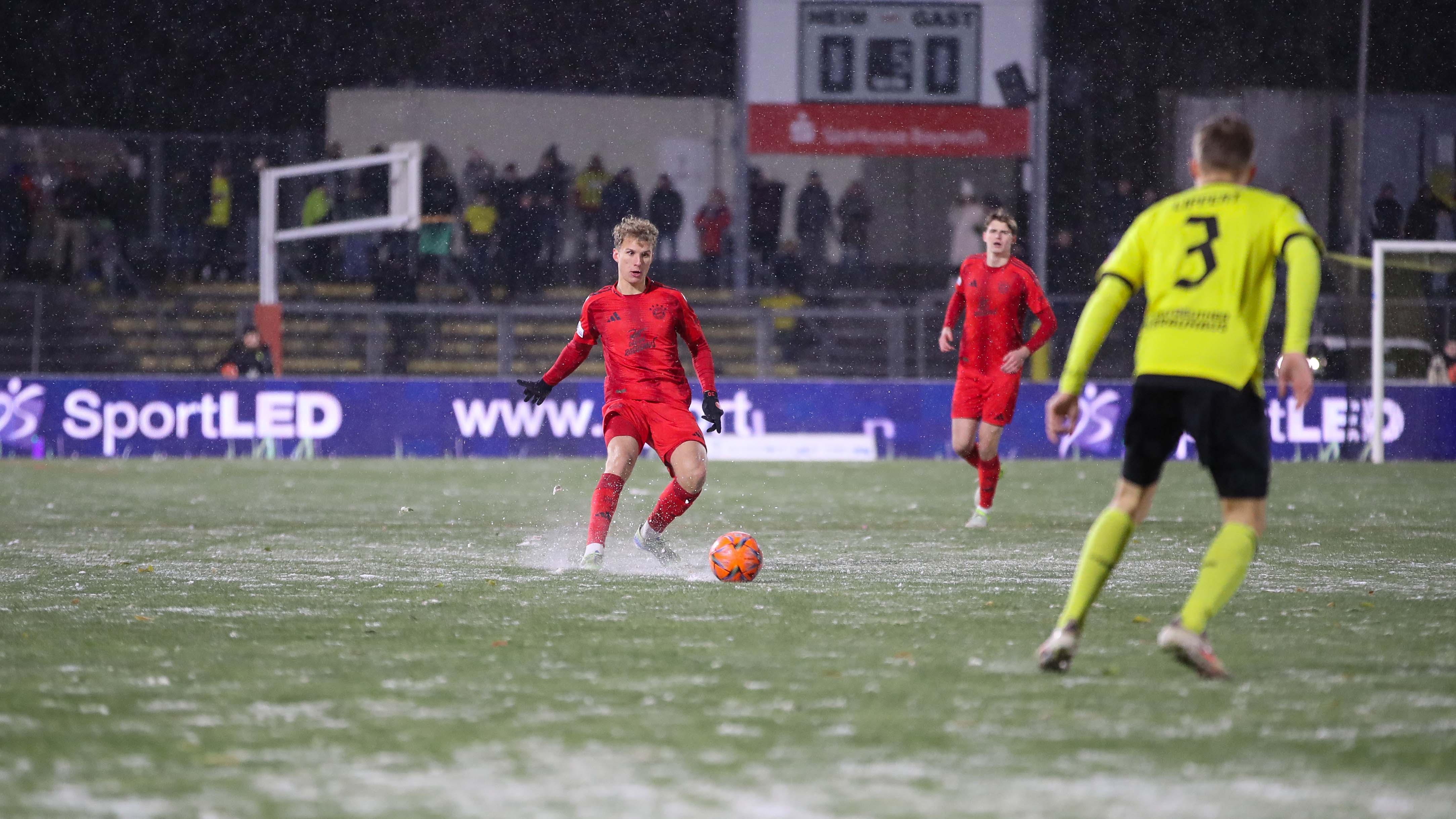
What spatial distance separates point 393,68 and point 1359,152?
51.0 ft

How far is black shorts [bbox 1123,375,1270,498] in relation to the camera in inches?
188

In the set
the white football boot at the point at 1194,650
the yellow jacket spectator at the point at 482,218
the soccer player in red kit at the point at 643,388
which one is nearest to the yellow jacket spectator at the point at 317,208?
the yellow jacket spectator at the point at 482,218

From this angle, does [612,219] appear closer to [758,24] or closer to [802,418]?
[758,24]

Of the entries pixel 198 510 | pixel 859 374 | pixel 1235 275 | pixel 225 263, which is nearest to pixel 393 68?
pixel 225 263

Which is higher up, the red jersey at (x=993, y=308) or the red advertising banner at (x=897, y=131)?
the red advertising banner at (x=897, y=131)

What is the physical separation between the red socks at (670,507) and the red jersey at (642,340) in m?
0.42

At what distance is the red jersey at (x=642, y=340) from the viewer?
26.0 feet

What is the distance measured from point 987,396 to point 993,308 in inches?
22.9

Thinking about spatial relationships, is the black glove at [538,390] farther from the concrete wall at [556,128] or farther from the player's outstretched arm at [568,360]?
the concrete wall at [556,128]

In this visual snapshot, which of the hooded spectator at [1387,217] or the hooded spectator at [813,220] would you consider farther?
the hooded spectator at [813,220]

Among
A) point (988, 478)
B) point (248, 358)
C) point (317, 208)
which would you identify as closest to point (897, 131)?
point (317, 208)

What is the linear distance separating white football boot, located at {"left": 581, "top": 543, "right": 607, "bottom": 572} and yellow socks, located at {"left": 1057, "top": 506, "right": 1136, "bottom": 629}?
331 centimetres

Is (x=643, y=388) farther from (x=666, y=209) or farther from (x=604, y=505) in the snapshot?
(x=666, y=209)

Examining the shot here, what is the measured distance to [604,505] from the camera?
7.86 m
